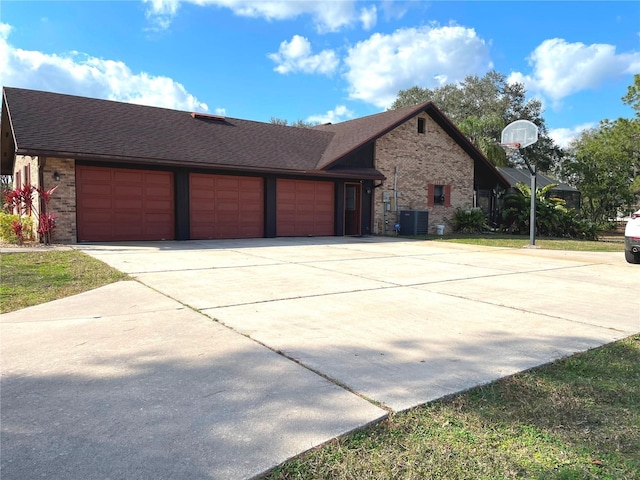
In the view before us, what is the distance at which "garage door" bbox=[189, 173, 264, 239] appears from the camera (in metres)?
15.7

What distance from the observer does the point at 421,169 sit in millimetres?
21531

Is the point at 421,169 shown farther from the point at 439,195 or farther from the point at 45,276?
the point at 45,276

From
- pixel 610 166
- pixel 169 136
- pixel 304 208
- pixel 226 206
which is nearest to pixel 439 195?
pixel 304 208

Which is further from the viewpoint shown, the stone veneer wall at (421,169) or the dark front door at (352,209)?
the stone veneer wall at (421,169)

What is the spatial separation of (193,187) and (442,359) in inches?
522

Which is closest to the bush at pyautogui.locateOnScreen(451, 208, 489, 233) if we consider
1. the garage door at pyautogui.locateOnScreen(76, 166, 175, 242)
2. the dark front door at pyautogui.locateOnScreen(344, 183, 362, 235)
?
the dark front door at pyautogui.locateOnScreen(344, 183, 362, 235)

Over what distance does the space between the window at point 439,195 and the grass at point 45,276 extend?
52.7ft

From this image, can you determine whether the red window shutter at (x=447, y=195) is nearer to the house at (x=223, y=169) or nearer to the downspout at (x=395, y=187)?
the house at (x=223, y=169)

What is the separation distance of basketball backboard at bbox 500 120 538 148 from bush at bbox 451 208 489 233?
6001 mm

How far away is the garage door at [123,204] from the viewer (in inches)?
536

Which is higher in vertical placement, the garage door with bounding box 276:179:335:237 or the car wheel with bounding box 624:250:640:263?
the garage door with bounding box 276:179:335:237

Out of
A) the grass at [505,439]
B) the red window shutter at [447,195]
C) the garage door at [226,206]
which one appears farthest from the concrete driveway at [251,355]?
the red window shutter at [447,195]

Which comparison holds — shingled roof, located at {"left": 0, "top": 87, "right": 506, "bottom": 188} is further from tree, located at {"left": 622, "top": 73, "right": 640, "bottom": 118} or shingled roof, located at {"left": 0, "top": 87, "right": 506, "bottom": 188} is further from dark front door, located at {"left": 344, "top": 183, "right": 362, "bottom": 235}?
tree, located at {"left": 622, "top": 73, "right": 640, "bottom": 118}

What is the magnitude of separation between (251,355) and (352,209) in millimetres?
16723
